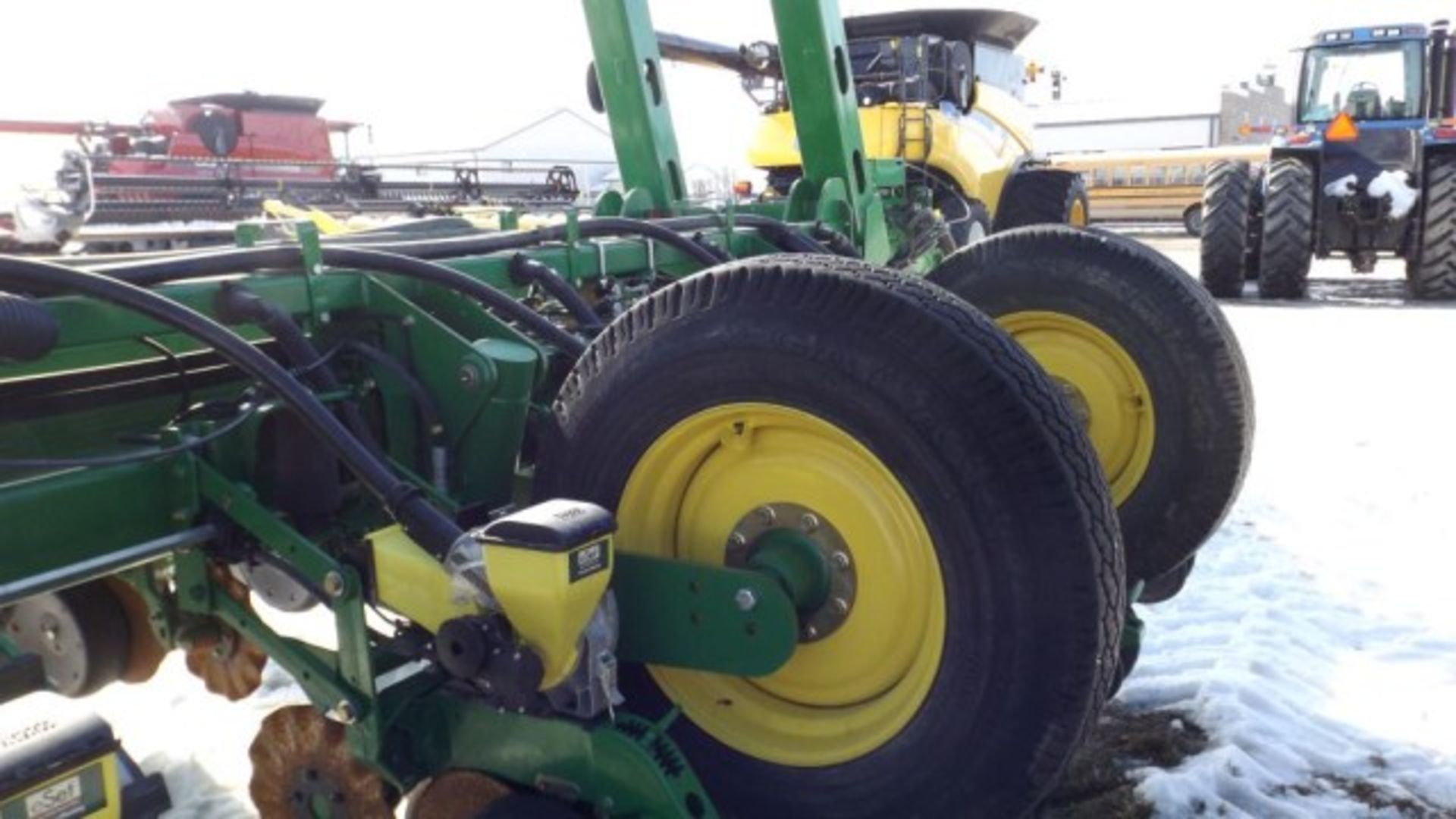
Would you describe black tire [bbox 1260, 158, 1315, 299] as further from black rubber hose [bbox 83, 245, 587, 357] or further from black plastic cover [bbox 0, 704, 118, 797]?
black plastic cover [bbox 0, 704, 118, 797]

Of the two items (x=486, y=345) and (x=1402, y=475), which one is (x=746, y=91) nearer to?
(x=1402, y=475)

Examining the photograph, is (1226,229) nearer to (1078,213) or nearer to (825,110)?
(1078,213)

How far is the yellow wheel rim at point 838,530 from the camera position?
188 centimetres

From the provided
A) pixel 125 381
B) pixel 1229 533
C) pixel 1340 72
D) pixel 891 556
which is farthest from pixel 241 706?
pixel 1340 72

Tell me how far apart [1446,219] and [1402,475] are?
666cm

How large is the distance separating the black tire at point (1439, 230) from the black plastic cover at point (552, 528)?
10750mm

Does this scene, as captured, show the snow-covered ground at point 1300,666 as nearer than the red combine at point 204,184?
Yes

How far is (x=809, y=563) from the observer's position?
1.97 m

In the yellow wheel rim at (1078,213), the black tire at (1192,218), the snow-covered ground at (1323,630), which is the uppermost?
the yellow wheel rim at (1078,213)

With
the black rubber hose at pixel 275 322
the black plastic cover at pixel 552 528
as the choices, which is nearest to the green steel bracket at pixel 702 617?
the black plastic cover at pixel 552 528

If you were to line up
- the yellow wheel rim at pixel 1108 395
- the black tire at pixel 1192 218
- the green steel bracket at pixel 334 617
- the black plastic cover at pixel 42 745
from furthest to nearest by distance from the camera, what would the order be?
the black tire at pixel 1192 218
the yellow wheel rim at pixel 1108 395
the green steel bracket at pixel 334 617
the black plastic cover at pixel 42 745

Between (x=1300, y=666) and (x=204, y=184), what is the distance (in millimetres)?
12160

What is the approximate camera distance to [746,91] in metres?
8.98

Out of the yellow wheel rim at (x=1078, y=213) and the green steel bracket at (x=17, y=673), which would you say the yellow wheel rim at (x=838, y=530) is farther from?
the yellow wheel rim at (x=1078, y=213)
